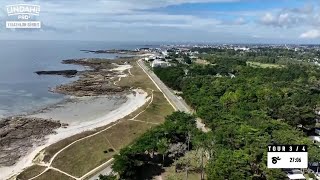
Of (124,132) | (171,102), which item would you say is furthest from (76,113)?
(171,102)

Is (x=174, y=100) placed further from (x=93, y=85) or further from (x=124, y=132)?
(x=93, y=85)

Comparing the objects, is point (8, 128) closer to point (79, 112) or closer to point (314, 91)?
point (79, 112)

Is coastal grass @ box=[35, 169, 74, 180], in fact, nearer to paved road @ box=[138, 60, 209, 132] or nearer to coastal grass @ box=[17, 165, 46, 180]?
coastal grass @ box=[17, 165, 46, 180]

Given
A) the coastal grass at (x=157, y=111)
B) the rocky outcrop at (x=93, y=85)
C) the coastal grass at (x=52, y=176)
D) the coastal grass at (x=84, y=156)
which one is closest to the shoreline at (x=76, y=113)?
the coastal grass at (x=157, y=111)

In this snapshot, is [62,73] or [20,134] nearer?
[20,134]

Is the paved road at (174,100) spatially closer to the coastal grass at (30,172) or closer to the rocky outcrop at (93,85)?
the rocky outcrop at (93,85)

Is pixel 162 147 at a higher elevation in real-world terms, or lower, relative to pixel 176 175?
higher

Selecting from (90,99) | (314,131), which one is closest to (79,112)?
(90,99)
